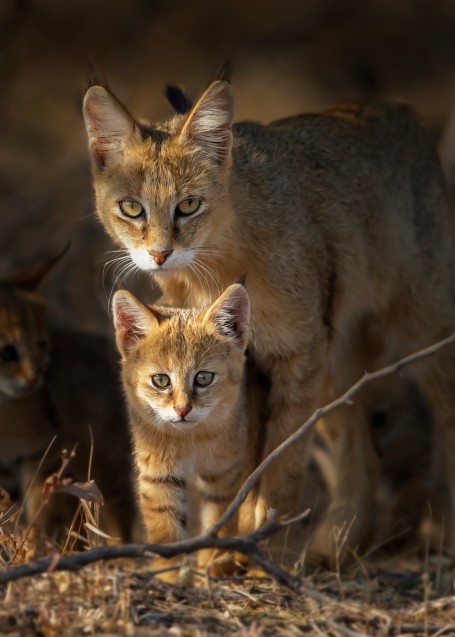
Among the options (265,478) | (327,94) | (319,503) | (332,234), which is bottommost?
(319,503)

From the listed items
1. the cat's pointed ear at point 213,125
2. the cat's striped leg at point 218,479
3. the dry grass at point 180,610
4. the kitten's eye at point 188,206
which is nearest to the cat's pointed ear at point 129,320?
the kitten's eye at point 188,206

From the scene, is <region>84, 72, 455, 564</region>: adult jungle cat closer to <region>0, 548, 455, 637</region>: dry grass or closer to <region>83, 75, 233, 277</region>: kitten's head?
<region>83, 75, 233, 277</region>: kitten's head

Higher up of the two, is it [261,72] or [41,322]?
[261,72]

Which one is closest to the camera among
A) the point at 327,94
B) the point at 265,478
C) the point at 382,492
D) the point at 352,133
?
the point at 265,478

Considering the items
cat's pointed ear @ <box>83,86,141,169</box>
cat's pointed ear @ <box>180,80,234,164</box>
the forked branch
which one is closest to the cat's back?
cat's pointed ear @ <box>180,80,234,164</box>

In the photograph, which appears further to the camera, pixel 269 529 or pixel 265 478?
pixel 265 478

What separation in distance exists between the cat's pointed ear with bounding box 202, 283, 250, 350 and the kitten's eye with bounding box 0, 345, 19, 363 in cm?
154

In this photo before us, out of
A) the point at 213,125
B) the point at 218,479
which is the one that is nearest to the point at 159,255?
the point at 213,125

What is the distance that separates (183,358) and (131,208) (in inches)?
27.2

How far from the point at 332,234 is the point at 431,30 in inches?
247

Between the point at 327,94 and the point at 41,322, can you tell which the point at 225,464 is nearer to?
the point at 41,322

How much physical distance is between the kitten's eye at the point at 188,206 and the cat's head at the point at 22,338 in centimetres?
165

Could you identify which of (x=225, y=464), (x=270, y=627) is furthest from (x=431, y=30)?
(x=270, y=627)

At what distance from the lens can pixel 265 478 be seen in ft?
19.4
